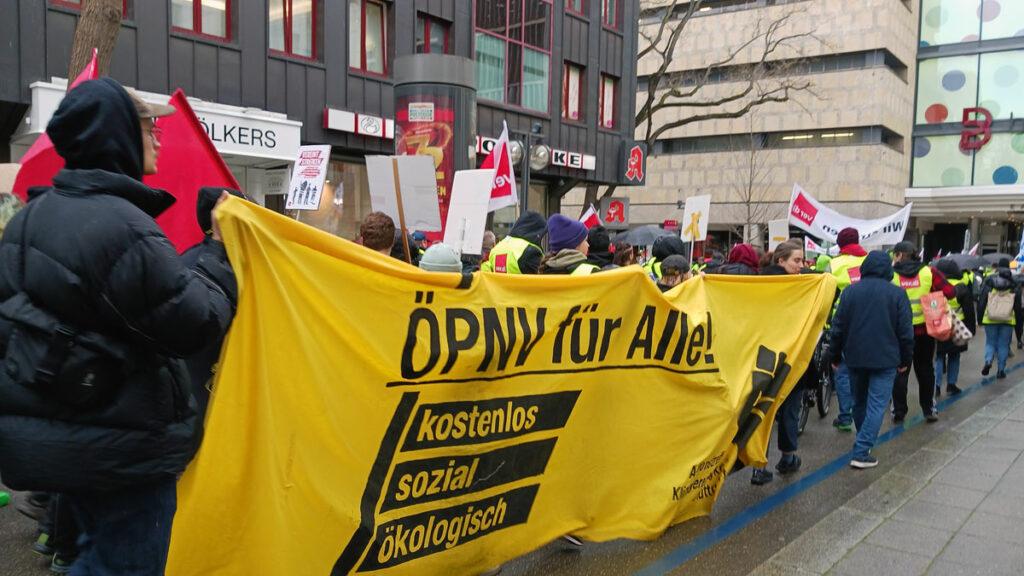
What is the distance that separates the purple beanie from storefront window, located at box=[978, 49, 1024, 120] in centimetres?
4643

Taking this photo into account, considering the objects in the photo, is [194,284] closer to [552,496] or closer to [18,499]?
[552,496]

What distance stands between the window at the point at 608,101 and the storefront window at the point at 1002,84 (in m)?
29.7

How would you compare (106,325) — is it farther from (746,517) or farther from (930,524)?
(930,524)

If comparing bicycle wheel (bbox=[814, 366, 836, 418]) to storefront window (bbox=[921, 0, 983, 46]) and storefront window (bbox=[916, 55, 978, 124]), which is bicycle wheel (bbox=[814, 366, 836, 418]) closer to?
storefront window (bbox=[916, 55, 978, 124])

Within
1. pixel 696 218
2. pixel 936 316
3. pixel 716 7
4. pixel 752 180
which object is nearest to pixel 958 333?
pixel 936 316

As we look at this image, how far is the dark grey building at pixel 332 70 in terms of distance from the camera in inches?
478

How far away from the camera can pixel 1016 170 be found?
42.4 meters

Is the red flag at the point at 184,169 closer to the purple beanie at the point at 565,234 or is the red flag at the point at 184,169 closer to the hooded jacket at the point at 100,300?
the hooded jacket at the point at 100,300

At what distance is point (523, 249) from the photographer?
5.61 meters

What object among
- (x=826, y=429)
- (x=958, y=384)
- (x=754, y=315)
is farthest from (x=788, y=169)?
(x=754, y=315)

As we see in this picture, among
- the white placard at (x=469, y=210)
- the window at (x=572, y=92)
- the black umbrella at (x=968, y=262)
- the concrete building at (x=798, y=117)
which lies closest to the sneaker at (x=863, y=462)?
the white placard at (x=469, y=210)

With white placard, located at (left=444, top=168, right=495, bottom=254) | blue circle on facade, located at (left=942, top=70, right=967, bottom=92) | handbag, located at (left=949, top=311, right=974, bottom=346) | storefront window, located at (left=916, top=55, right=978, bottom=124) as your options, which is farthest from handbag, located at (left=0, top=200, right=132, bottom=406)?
blue circle on facade, located at (left=942, top=70, right=967, bottom=92)

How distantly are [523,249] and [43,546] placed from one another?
340 centimetres

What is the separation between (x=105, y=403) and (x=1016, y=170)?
164ft
